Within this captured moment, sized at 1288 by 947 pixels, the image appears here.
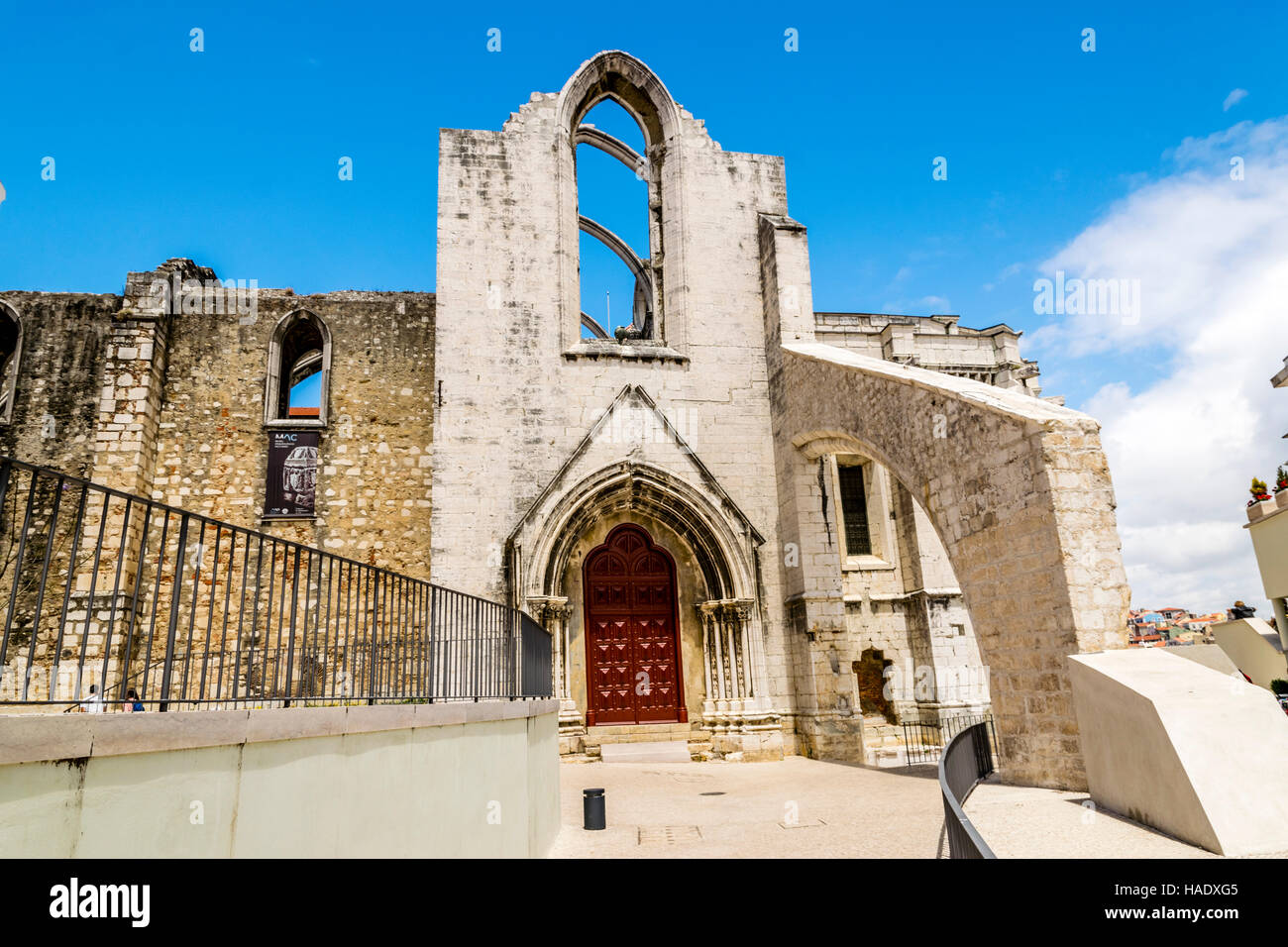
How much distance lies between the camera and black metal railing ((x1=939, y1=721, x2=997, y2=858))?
10.5 feet

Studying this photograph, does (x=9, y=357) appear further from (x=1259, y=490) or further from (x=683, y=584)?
(x=1259, y=490)

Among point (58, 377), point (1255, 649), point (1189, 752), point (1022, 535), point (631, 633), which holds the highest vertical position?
point (58, 377)

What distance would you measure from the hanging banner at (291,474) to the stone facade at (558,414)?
139 millimetres

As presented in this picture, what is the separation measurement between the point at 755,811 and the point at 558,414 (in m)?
6.98

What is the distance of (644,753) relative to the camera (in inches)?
457

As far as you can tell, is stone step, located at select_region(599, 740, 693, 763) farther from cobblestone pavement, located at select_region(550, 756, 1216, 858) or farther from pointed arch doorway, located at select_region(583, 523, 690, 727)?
cobblestone pavement, located at select_region(550, 756, 1216, 858)

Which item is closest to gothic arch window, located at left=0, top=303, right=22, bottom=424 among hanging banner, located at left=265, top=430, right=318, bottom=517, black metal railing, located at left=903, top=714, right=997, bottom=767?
hanging banner, located at left=265, top=430, right=318, bottom=517

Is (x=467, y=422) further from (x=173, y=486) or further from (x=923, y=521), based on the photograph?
(x=923, y=521)

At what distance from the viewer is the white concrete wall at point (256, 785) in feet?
7.44

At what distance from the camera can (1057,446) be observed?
23.5 feet

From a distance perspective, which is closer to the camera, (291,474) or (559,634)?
(559,634)

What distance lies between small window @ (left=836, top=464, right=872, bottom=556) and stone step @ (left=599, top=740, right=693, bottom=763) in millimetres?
6628

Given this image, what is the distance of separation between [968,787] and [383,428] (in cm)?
983

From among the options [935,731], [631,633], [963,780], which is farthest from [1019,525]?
[935,731]
